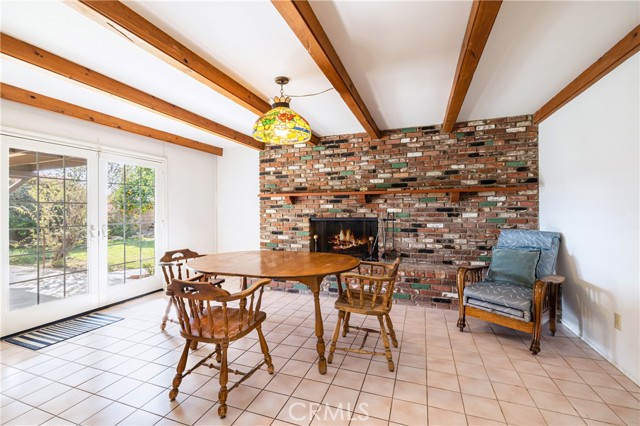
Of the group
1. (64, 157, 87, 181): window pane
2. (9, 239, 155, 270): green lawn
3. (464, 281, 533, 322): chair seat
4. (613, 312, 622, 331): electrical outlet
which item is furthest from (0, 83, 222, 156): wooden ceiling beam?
(613, 312, 622, 331): electrical outlet

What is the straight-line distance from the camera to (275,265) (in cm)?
239

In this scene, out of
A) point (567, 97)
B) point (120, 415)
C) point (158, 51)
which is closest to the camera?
point (120, 415)

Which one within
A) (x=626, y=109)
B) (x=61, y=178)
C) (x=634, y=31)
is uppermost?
(x=634, y=31)

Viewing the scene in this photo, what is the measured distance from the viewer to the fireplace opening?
420 centimetres

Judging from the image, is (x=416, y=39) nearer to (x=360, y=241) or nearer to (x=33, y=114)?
(x=360, y=241)

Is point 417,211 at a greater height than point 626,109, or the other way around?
point 626,109

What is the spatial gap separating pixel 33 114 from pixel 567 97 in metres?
5.36

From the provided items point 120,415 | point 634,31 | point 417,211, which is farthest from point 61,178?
point 634,31

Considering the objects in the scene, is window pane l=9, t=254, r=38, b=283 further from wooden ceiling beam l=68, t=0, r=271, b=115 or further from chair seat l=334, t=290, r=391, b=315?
chair seat l=334, t=290, r=391, b=315

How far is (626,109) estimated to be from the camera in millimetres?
2059

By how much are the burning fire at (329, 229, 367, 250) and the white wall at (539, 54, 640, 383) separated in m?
2.38

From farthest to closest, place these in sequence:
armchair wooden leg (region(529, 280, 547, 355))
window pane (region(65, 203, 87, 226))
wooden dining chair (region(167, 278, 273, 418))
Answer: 1. window pane (region(65, 203, 87, 226))
2. armchair wooden leg (region(529, 280, 547, 355))
3. wooden dining chair (region(167, 278, 273, 418))

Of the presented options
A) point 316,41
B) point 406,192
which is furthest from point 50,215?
point 406,192

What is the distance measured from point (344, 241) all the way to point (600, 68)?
3.25 meters
